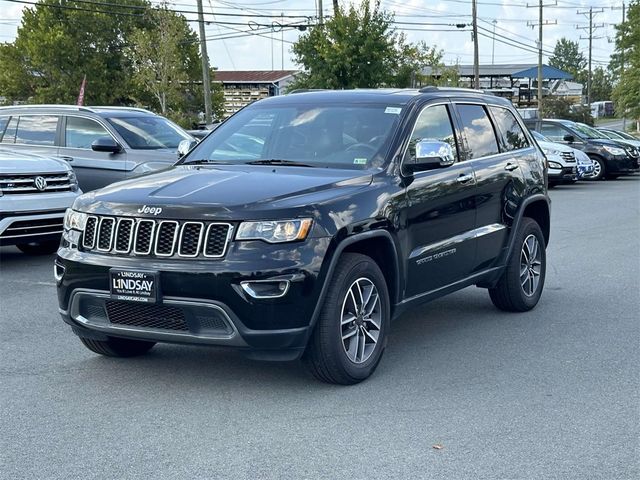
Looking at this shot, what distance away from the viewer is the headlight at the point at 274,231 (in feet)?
16.9

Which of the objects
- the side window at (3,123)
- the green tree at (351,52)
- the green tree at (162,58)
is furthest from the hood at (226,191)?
the green tree at (162,58)

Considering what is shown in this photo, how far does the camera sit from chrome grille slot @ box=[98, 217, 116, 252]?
548 centimetres

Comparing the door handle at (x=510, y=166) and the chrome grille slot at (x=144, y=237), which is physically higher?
the door handle at (x=510, y=166)

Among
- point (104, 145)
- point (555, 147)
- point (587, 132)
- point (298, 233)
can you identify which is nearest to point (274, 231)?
point (298, 233)

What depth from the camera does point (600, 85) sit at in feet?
506

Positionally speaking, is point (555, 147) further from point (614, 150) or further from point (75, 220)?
point (75, 220)

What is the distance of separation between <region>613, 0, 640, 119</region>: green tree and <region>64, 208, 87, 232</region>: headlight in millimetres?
47799

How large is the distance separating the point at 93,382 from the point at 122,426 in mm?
948

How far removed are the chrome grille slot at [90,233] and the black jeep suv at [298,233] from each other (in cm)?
1

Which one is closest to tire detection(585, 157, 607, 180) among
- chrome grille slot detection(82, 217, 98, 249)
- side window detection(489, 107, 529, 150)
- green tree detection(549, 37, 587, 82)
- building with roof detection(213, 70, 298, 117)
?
side window detection(489, 107, 529, 150)

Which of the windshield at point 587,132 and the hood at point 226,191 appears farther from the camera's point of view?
the windshield at point 587,132

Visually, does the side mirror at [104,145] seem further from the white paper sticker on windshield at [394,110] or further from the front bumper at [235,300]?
the front bumper at [235,300]

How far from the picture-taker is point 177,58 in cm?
4538

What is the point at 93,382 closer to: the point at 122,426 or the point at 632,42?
the point at 122,426
